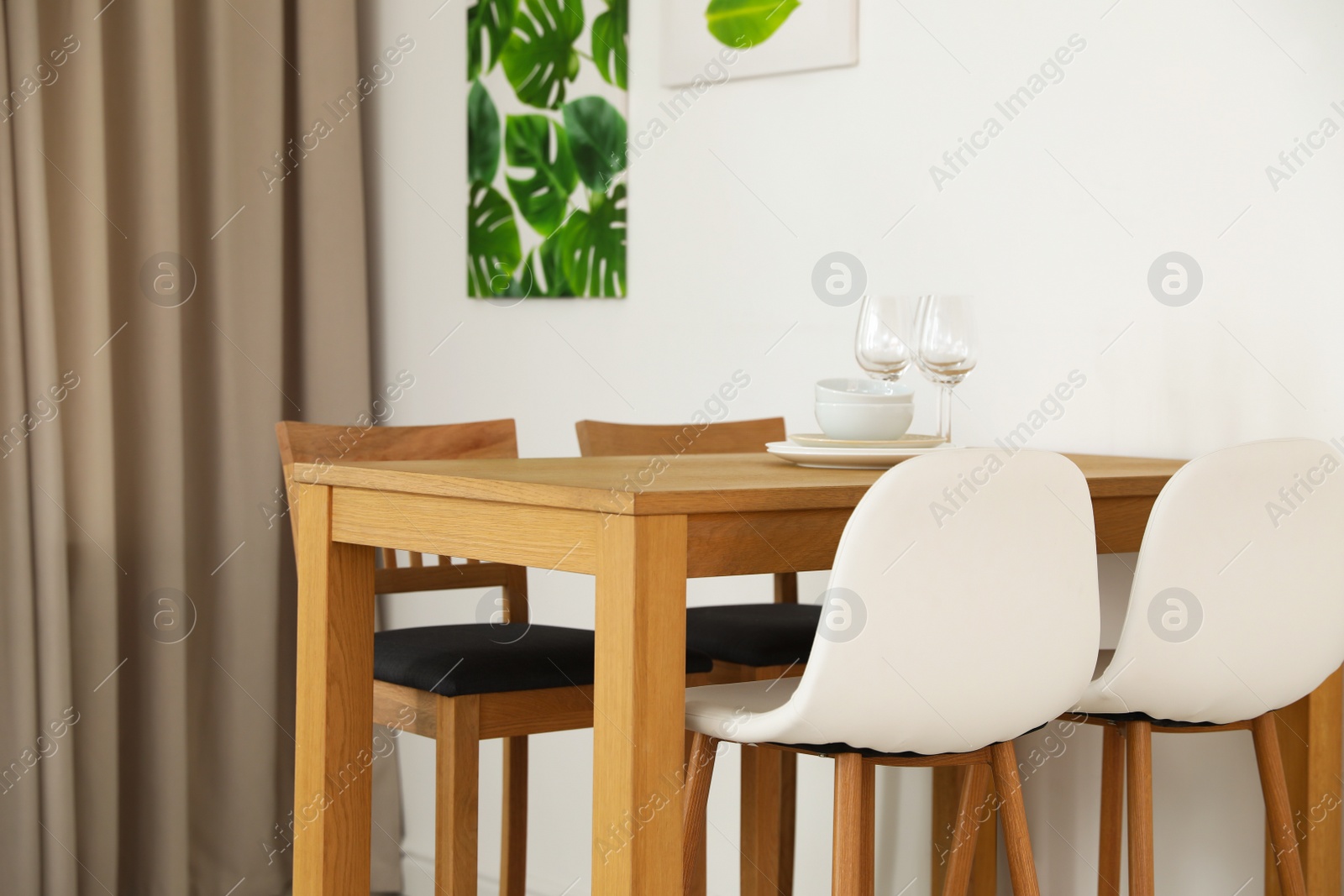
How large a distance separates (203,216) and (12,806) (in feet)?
4.18

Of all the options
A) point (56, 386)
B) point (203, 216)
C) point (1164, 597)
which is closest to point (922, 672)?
point (1164, 597)

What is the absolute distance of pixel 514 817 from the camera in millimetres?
2311

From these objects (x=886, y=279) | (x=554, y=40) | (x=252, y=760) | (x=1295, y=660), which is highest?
(x=554, y=40)

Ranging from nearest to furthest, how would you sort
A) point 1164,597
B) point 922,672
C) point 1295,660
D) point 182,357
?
point 922,672, point 1164,597, point 1295,660, point 182,357

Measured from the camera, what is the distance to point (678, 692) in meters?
1.50

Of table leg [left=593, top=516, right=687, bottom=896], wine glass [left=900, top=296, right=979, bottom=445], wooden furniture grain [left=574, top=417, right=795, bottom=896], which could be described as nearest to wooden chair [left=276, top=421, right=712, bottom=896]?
wooden furniture grain [left=574, top=417, right=795, bottom=896]

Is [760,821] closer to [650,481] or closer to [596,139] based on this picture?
[650,481]

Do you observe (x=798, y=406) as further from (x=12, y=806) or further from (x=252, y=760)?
(x=12, y=806)

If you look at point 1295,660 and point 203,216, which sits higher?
point 203,216

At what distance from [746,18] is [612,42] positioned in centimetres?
36

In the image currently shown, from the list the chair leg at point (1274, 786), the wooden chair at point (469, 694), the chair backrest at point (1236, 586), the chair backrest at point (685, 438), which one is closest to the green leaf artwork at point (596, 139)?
the chair backrest at point (685, 438)

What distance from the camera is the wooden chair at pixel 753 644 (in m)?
2.23

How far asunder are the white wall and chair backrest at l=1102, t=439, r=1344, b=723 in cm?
41

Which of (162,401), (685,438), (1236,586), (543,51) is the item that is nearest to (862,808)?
(1236,586)
